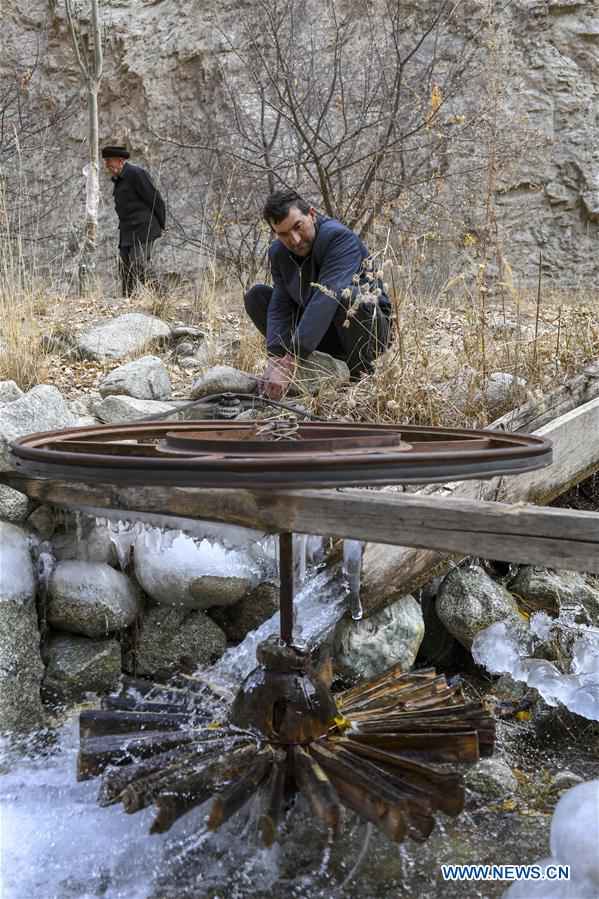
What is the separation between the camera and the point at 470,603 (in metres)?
3.34

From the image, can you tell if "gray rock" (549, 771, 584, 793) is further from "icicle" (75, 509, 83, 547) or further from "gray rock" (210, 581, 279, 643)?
"icicle" (75, 509, 83, 547)

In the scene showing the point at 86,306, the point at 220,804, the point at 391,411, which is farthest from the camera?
the point at 86,306

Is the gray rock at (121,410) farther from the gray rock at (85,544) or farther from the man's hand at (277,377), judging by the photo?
the gray rock at (85,544)

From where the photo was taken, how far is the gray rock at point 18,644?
297 centimetres

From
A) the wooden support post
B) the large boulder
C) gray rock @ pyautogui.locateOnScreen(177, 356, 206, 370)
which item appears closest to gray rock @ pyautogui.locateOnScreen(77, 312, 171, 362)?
gray rock @ pyautogui.locateOnScreen(177, 356, 206, 370)

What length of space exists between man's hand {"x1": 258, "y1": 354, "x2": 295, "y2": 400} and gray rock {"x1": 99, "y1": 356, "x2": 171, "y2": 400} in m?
0.73

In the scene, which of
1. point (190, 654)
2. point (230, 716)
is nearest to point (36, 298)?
point (190, 654)

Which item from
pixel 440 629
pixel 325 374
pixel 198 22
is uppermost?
pixel 198 22

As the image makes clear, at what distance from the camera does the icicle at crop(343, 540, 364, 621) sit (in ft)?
9.75

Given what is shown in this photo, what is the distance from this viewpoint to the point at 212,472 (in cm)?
174

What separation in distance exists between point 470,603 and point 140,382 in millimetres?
2139

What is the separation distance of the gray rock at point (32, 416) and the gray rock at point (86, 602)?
46 centimetres

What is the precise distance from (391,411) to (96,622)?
5.03 ft

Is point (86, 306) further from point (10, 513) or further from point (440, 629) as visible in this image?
point (440, 629)
